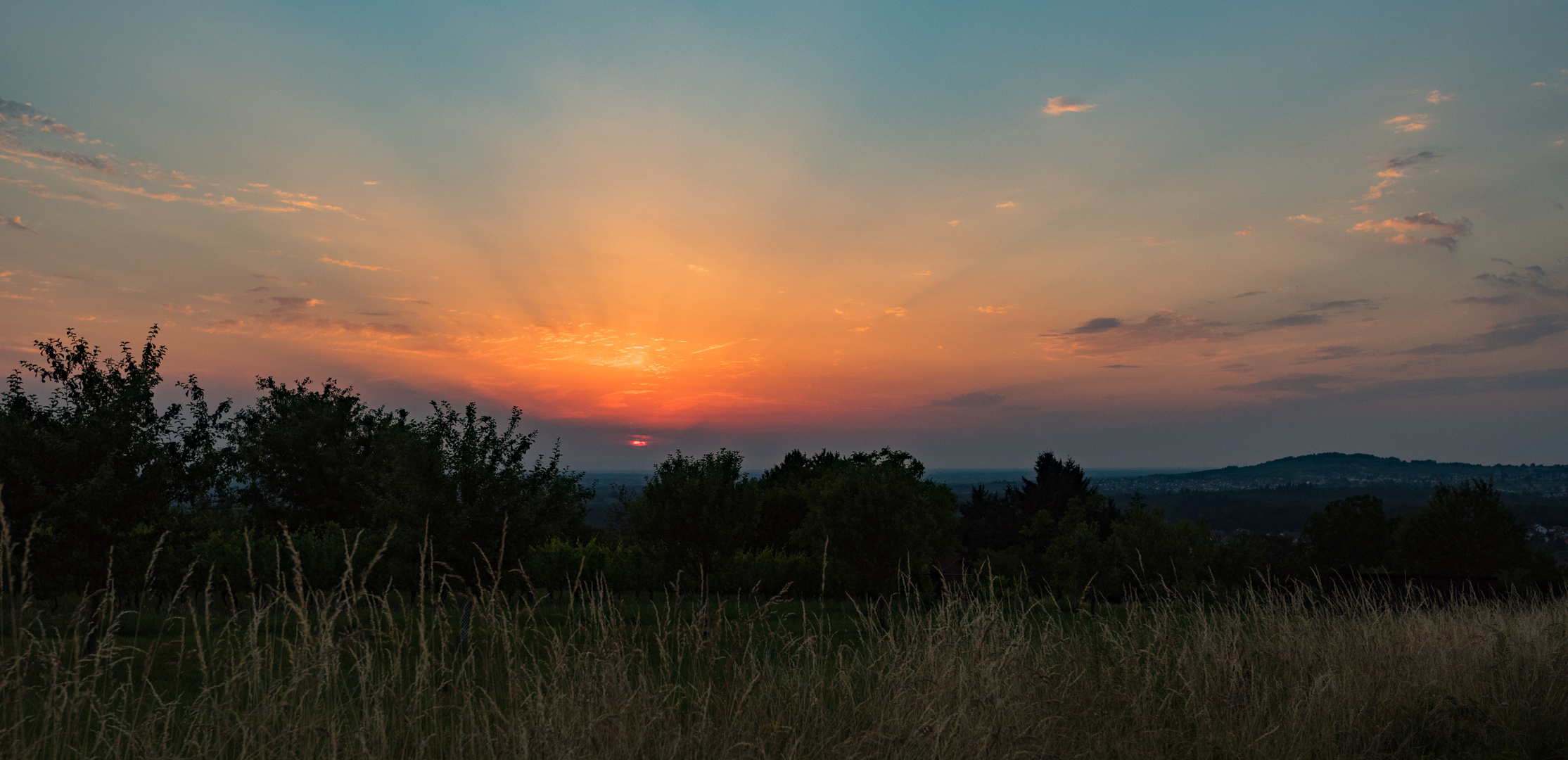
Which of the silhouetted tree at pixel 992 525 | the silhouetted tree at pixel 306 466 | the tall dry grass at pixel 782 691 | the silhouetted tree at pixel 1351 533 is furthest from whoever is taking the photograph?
the silhouetted tree at pixel 992 525

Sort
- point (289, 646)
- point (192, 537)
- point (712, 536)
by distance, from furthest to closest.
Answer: point (712, 536) < point (192, 537) < point (289, 646)

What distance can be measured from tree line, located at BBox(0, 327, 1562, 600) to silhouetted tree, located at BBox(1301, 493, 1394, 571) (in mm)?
172

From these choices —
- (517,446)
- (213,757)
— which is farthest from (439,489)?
(213,757)

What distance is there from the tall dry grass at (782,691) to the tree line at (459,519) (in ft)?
1.77

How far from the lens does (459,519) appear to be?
18125mm

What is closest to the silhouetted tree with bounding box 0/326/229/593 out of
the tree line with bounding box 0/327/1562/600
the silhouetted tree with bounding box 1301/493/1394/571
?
the tree line with bounding box 0/327/1562/600

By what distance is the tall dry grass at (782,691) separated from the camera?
14.1 ft

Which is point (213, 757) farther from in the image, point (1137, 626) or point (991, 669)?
point (1137, 626)

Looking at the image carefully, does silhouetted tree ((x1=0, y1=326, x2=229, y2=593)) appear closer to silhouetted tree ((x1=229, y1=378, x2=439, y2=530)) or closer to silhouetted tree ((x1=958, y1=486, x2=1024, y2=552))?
silhouetted tree ((x1=229, y1=378, x2=439, y2=530))

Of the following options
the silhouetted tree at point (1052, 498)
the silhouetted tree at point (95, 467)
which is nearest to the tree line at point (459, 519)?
the silhouetted tree at point (95, 467)

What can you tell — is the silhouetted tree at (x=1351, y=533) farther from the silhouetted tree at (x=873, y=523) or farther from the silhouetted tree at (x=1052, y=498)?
the silhouetted tree at (x=873, y=523)

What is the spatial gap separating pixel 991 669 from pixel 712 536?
21.7 meters

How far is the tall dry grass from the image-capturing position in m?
4.31

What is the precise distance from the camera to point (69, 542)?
15305 millimetres
